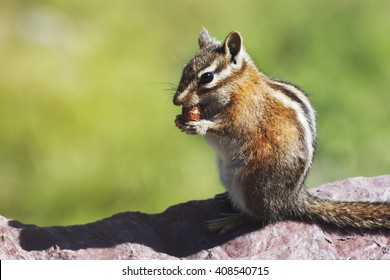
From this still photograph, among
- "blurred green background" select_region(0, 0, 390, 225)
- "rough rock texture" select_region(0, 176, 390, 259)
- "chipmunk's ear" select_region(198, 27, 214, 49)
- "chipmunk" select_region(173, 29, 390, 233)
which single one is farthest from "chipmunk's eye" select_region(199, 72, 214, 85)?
"blurred green background" select_region(0, 0, 390, 225)

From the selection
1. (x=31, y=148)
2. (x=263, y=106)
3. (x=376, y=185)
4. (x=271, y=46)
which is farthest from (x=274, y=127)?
(x=271, y=46)

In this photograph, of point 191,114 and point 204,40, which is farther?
point 204,40

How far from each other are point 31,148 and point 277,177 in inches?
103

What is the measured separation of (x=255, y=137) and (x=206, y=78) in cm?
33

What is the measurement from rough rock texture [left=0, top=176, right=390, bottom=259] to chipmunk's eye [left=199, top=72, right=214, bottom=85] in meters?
0.64

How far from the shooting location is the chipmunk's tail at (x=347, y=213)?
12.3 ft

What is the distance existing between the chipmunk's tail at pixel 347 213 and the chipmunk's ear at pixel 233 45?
680mm

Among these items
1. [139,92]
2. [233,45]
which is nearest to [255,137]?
[233,45]

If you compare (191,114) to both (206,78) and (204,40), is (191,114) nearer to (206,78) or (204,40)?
(206,78)

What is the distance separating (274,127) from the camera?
3.70m

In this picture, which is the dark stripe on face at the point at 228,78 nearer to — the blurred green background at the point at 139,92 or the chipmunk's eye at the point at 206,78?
the chipmunk's eye at the point at 206,78

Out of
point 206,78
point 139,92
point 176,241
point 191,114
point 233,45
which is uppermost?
point 139,92

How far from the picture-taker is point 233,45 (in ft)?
12.2

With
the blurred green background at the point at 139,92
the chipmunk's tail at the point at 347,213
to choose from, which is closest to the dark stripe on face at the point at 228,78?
the chipmunk's tail at the point at 347,213
